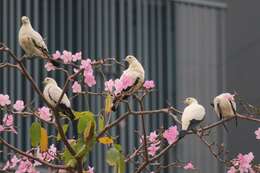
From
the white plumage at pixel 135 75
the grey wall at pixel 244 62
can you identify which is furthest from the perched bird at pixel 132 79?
the grey wall at pixel 244 62

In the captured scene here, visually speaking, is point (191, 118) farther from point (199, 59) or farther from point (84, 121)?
point (199, 59)

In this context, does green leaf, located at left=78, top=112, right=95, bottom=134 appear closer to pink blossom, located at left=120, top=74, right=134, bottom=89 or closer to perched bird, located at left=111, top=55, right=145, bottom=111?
perched bird, located at left=111, top=55, right=145, bottom=111

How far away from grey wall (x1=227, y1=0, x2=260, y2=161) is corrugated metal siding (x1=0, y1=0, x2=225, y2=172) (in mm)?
857

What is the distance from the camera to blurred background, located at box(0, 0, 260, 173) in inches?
375

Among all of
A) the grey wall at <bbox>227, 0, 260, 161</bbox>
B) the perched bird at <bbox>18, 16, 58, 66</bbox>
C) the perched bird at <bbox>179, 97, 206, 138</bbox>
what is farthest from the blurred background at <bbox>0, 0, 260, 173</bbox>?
the perched bird at <bbox>179, 97, 206, 138</bbox>

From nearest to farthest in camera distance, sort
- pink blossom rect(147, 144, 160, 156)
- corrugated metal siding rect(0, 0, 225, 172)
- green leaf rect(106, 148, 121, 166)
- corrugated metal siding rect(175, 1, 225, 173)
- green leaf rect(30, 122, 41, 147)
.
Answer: green leaf rect(106, 148, 121, 166)
green leaf rect(30, 122, 41, 147)
pink blossom rect(147, 144, 160, 156)
corrugated metal siding rect(0, 0, 225, 172)
corrugated metal siding rect(175, 1, 225, 173)

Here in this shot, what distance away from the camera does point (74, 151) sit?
4871 millimetres

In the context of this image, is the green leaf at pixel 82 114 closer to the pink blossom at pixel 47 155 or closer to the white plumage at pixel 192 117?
the pink blossom at pixel 47 155

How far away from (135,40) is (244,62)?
6.01 feet

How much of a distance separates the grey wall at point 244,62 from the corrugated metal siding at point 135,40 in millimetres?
857

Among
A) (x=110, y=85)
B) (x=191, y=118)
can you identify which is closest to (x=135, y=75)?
(x=110, y=85)

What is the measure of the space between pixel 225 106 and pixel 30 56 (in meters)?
1.07

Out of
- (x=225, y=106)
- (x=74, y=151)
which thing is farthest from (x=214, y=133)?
(x=74, y=151)

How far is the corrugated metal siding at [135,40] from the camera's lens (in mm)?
9508
